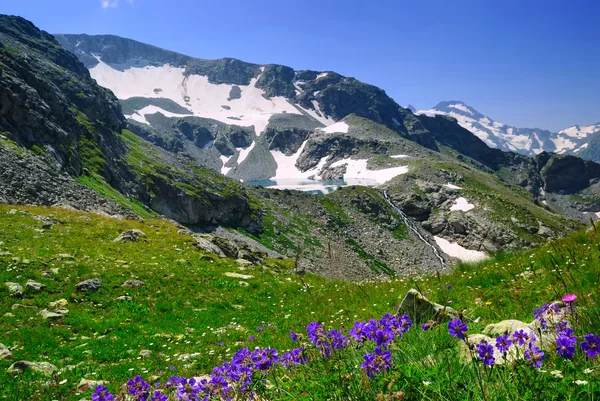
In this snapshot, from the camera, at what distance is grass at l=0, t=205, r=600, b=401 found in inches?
142

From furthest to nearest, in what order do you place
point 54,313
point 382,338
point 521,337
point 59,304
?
1. point 59,304
2. point 54,313
3. point 382,338
4. point 521,337

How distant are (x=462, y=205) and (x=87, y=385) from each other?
142160 mm

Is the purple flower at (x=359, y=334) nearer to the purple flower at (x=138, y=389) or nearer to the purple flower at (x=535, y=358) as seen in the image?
the purple flower at (x=535, y=358)

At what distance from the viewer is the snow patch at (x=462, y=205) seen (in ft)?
431

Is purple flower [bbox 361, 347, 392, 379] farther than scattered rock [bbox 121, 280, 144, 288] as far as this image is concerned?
No

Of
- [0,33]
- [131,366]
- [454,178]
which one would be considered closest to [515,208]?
[454,178]

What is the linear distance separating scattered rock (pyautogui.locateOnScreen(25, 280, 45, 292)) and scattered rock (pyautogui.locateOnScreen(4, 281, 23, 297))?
0.25 metres

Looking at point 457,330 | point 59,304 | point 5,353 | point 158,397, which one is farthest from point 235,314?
point 457,330

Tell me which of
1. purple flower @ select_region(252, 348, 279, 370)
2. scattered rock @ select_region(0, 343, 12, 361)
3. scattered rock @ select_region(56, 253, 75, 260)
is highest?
purple flower @ select_region(252, 348, 279, 370)

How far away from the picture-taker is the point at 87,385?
7797mm

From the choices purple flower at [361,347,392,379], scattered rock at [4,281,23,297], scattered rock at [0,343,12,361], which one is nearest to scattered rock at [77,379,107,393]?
scattered rock at [0,343,12,361]

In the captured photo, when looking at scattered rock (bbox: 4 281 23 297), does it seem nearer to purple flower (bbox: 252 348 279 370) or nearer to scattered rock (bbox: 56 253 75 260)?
scattered rock (bbox: 56 253 75 260)

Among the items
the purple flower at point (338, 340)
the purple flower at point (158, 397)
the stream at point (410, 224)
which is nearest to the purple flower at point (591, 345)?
the purple flower at point (338, 340)

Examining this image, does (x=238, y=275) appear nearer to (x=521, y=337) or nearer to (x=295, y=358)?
(x=295, y=358)
